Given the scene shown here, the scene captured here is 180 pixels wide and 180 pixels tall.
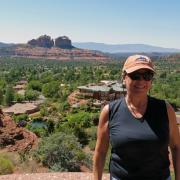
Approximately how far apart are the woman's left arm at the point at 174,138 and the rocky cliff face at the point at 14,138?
19106mm

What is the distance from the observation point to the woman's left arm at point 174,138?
379cm

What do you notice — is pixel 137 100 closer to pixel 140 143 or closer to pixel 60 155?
pixel 140 143

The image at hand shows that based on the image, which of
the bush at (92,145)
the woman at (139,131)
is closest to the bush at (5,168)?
the bush at (92,145)

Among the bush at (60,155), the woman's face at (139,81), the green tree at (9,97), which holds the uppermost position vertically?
the woman's face at (139,81)

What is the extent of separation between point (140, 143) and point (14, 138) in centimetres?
2212

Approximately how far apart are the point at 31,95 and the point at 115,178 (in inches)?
2168

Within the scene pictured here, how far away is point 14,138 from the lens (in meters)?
24.9

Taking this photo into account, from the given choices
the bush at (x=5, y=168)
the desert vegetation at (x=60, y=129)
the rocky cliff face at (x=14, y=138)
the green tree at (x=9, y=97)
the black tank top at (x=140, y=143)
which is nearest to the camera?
the black tank top at (x=140, y=143)

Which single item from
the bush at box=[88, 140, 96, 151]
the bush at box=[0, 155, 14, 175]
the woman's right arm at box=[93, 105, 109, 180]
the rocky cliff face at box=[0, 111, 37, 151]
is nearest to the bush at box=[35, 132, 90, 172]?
the bush at box=[0, 155, 14, 175]

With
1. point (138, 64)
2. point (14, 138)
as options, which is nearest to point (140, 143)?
point (138, 64)

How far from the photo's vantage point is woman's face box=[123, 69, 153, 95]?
12.3 ft

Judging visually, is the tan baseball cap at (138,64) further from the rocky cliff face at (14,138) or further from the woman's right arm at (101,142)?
the rocky cliff face at (14,138)

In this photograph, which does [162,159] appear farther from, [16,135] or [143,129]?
[16,135]

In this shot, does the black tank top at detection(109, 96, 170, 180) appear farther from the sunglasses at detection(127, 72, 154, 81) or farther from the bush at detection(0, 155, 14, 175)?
the bush at detection(0, 155, 14, 175)
